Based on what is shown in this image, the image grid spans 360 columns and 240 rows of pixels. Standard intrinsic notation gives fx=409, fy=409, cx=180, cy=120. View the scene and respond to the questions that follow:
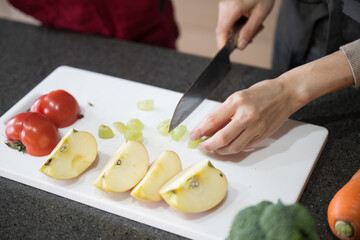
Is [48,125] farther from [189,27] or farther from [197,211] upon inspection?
[189,27]

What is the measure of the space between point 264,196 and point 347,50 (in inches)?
18.2

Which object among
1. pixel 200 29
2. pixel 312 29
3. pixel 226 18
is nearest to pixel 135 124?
pixel 226 18

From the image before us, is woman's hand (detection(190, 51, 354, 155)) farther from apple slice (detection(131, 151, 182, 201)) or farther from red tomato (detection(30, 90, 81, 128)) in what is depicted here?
red tomato (detection(30, 90, 81, 128))

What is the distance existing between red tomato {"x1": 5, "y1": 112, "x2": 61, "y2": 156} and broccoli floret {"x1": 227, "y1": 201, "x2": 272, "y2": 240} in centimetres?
61

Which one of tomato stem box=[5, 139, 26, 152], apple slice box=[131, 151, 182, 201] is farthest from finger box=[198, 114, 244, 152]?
tomato stem box=[5, 139, 26, 152]

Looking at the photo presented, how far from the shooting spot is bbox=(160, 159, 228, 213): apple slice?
956 mm

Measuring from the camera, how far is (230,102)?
42.8 inches

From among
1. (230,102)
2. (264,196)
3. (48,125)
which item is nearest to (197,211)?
(264,196)

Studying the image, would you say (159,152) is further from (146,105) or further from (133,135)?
(146,105)

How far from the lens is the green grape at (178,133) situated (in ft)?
4.00

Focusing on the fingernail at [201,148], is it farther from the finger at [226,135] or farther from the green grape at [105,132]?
the green grape at [105,132]

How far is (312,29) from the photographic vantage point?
151 centimetres

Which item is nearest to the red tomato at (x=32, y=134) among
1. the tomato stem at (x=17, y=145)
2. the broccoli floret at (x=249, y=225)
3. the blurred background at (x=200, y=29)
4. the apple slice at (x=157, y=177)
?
the tomato stem at (x=17, y=145)

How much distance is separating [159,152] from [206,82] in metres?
0.31
